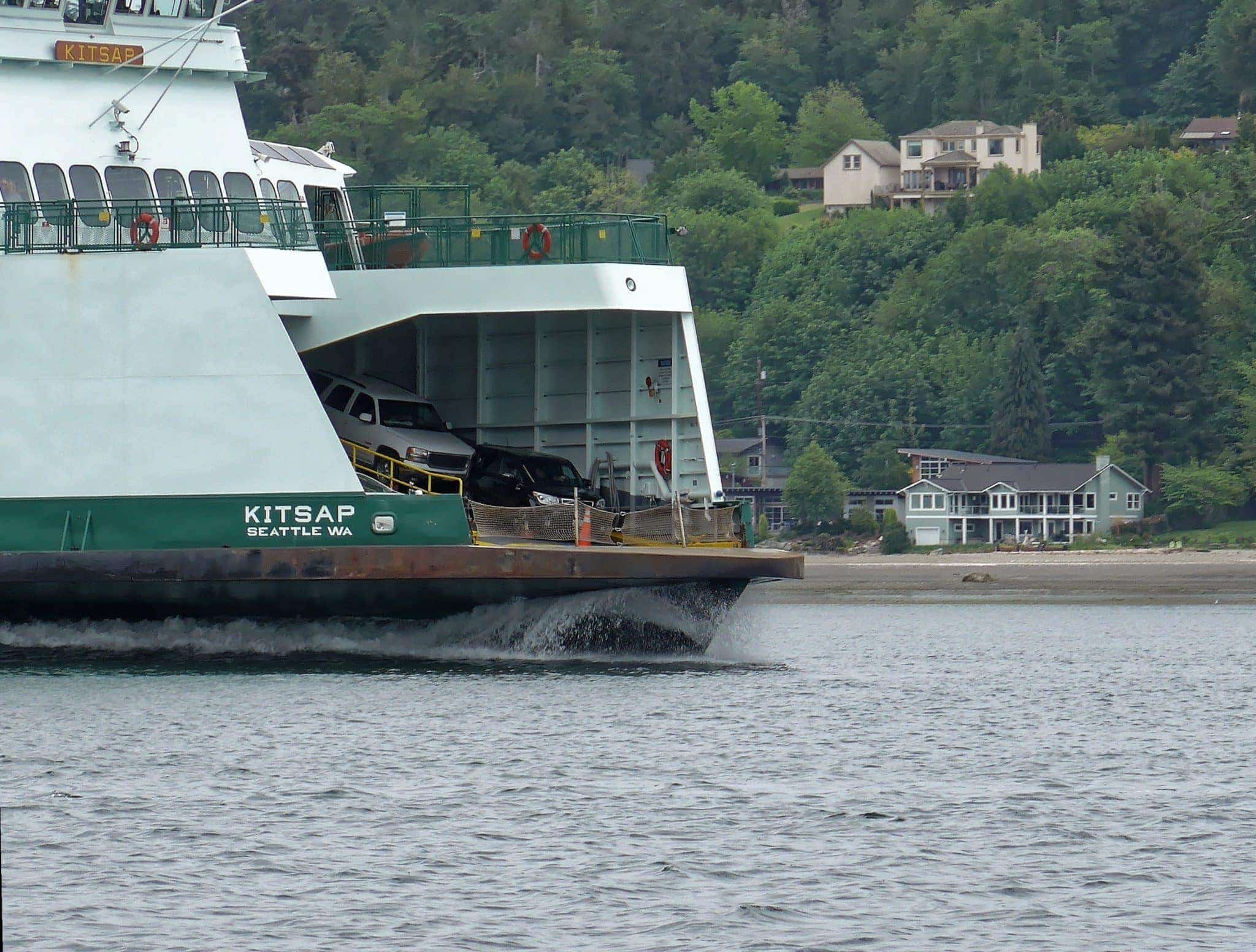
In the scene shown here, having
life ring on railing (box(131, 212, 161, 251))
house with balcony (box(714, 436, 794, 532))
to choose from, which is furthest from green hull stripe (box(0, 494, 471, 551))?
house with balcony (box(714, 436, 794, 532))

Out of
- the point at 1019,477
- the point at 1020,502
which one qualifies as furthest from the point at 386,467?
the point at 1019,477

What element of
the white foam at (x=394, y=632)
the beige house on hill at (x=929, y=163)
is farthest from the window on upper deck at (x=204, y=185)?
the beige house on hill at (x=929, y=163)

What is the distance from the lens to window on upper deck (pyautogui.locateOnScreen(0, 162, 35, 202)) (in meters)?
27.5

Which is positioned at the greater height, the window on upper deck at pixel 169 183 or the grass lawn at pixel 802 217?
the grass lawn at pixel 802 217

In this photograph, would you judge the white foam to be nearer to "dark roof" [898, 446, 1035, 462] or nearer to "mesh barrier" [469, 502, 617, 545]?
"mesh barrier" [469, 502, 617, 545]

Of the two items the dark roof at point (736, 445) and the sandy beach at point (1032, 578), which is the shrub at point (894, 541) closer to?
the sandy beach at point (1032, 578)

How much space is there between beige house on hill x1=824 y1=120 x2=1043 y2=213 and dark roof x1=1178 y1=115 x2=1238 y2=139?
9.56 m

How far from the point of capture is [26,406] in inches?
1053

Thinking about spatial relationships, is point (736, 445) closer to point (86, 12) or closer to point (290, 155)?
point (290, 155)

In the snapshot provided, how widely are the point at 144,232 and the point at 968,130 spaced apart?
12507cm

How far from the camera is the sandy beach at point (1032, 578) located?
222 ft

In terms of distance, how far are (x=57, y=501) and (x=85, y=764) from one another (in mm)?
5464

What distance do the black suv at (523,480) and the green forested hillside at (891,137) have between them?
71477mm

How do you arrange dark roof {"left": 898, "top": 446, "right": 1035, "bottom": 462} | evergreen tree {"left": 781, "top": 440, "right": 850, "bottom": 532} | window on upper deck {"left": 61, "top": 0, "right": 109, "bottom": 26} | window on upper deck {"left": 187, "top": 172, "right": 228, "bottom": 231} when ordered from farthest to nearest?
1. dark roof {"left": 898, "top": 446, "right": 1035, "bottom": 462}
2. evergreen tree {"left": 781, "top": 440, "right": 850, "bottom": 532}
3. window on upper deck {"left": 187, "top": 172, "right": 228, "bottom": 231}
4. window on upper deck {"left": 61, "top": 0, "right": 109, "bottom": 26}
